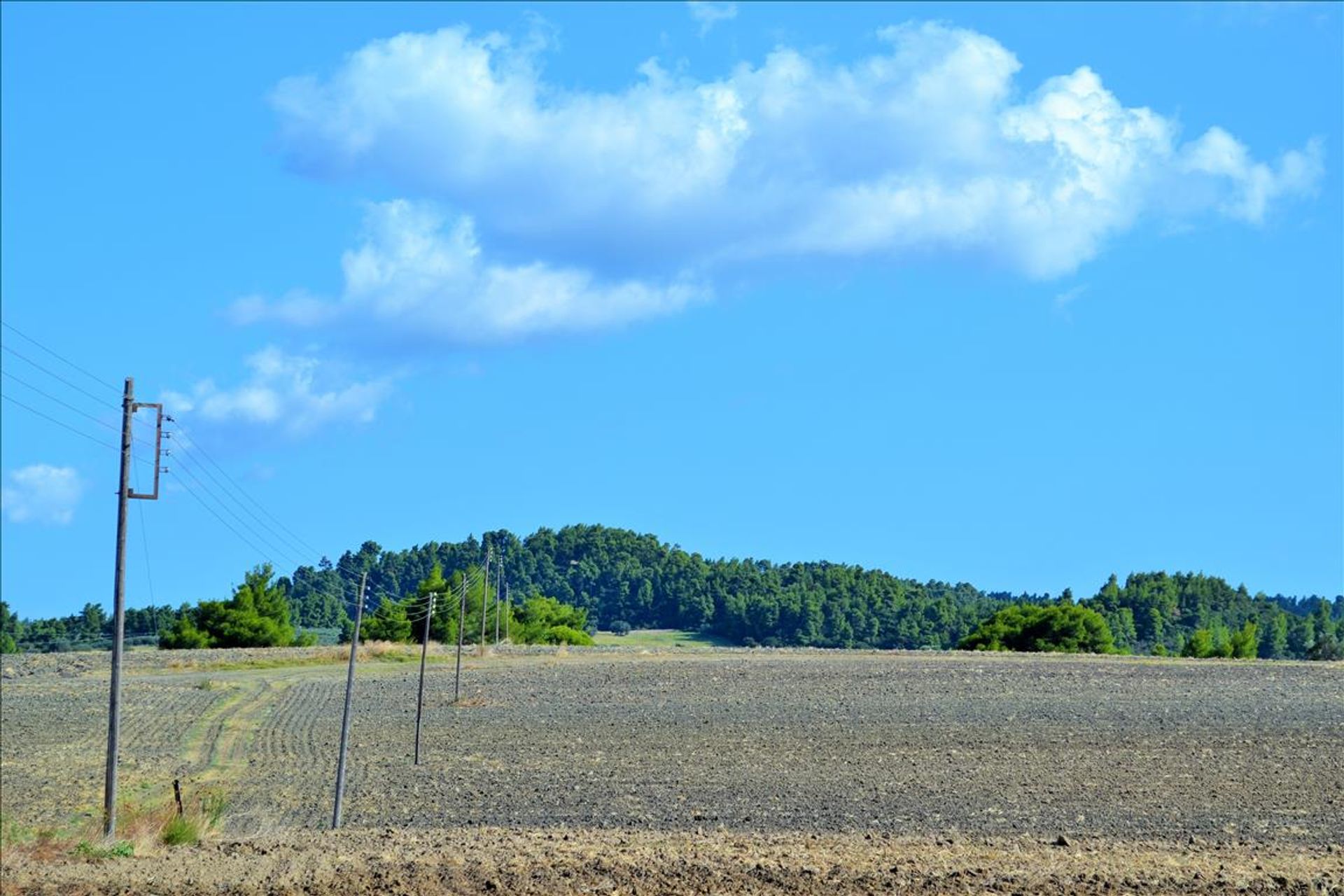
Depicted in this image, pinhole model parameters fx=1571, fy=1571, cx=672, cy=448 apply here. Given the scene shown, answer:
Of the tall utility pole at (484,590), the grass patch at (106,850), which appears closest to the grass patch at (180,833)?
the grass patch at (106,850)

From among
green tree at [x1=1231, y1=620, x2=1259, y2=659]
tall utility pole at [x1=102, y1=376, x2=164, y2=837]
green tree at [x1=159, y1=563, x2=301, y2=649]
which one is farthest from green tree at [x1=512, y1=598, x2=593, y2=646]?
tall utility pole at [x1=102, y1=376, x2=164, y2=837]

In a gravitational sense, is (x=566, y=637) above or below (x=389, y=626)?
below

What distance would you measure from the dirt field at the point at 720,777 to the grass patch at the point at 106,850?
413 millimetres

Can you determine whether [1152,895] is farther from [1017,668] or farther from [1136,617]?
[1136,617]

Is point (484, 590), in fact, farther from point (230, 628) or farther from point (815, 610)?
point (815, 610)

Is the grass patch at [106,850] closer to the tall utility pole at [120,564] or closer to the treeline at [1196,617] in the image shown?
the tall utility pole at [120,564]

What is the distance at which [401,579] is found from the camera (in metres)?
181

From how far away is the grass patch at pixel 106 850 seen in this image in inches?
919

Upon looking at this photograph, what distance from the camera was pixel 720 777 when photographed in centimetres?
3444

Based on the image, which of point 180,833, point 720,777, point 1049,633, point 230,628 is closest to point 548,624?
point 230,628

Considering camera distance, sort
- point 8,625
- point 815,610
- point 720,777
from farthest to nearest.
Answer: point 815,610
point 8,625
point 720,777

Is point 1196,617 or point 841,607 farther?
point 841,607

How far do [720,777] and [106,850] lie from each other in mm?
14378

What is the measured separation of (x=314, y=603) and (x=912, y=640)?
60796 mm
